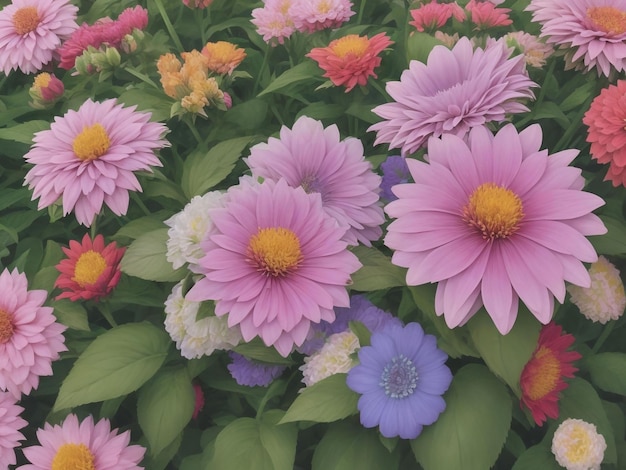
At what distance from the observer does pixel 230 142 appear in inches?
29.4

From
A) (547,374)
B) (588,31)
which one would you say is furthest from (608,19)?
(547,374)

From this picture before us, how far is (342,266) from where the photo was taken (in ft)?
1.74

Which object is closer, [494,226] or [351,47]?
[494,226]

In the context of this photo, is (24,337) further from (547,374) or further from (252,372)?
(547,374)

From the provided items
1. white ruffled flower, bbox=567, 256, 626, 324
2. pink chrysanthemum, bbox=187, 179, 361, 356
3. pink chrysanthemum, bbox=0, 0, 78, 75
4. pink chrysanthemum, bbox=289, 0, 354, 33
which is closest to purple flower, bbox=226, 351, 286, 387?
pink chrysanthemum, bbox=187, 179, 361, 356

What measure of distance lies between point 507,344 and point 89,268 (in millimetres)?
440

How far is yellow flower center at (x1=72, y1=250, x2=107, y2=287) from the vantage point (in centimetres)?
65

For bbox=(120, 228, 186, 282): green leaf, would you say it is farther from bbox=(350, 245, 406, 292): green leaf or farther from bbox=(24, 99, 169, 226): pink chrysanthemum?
bbox=(350, 245, 406, 292): green leaf

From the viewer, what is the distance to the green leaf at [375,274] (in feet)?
1.81

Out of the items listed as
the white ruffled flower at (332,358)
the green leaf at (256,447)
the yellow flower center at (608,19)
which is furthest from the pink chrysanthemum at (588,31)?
the green leaf at (256,447)

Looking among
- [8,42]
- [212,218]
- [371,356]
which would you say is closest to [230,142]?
[212,218]

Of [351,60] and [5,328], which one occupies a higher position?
[351,60]

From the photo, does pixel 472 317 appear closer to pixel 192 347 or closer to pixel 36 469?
pixel 192 347

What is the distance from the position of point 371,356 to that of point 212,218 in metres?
0.19
